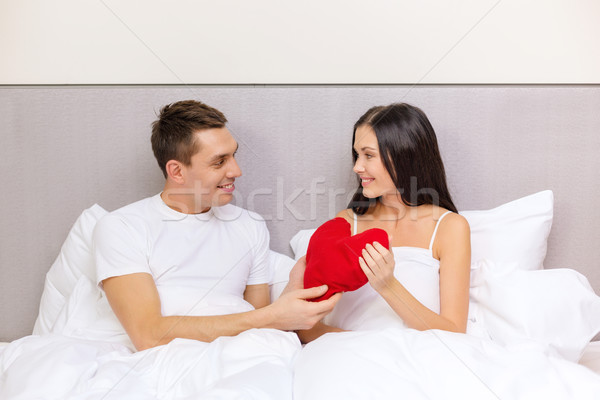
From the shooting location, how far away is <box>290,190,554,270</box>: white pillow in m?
1.42

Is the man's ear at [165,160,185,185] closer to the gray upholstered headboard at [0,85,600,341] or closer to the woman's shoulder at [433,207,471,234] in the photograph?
the gray upholstered headboard at [0,85,600,341]

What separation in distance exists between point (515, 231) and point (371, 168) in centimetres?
51

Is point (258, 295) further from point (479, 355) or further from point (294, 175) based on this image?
point (479, 355)

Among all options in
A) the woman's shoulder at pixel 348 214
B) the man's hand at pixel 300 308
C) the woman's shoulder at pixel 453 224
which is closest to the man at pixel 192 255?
the man's hand at pixel 300 308

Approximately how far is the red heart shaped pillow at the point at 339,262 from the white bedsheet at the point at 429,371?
153 millimetres

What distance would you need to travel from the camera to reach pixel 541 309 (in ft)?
4.13

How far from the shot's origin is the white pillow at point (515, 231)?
1419mm

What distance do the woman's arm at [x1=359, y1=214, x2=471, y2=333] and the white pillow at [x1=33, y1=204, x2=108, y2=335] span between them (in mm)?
872

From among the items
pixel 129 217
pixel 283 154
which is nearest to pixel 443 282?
pixel 283 154

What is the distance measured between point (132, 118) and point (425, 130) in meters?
0.98
